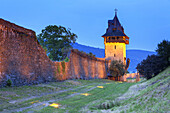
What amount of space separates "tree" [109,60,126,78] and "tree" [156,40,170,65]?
32934 millimetres

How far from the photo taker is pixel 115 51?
222 ft

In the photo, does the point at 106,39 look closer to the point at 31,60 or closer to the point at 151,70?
the point at 151,70

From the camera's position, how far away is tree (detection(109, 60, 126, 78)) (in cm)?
6216

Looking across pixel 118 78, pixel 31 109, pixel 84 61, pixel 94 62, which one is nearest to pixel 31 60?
pixel 31 109

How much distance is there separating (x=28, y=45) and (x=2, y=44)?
15.4 ft

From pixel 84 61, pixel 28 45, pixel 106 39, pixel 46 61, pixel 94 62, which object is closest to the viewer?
pixel 28 45

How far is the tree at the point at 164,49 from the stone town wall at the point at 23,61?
12073 millimetres

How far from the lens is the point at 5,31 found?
19.5 meters

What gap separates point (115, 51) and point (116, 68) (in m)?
6.25

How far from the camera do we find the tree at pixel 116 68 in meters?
62.2

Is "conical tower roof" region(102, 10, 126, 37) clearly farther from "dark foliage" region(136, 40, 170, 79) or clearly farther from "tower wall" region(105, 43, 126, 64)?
"dark foliage" region(136, 40, 170, 79)

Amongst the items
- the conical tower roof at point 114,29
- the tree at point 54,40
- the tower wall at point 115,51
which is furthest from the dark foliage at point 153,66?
the conical tower roof at point 114,29

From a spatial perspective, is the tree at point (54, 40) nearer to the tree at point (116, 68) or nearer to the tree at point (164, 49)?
the tree at point (116, 68)

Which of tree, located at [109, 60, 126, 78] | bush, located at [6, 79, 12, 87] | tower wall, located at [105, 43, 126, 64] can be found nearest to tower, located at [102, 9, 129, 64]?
tower wall, located at [105, 43, 126, 64]
